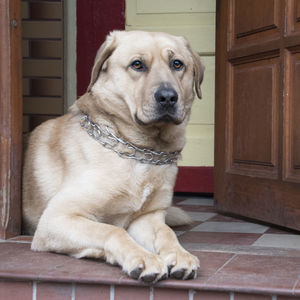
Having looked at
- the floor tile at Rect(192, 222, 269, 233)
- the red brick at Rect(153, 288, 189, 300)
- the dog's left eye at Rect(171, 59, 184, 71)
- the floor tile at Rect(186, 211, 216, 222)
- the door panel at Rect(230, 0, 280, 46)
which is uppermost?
the door panel at Rect(230, 0, 280, 46)

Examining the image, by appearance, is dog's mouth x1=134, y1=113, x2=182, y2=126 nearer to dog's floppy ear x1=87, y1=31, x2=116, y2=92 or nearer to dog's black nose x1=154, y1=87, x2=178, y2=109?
dog's black nose x1=154, y1=87, x2=178, y2=109

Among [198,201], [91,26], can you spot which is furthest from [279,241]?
[91,26]

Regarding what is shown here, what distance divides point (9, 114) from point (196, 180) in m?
2.09

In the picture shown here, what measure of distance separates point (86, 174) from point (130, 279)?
0.63 m

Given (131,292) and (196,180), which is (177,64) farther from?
(196,180)

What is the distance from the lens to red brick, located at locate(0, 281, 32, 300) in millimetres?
1987

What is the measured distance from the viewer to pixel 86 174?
237 centimetres

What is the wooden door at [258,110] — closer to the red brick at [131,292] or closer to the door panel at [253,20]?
the door panel at [253,20]

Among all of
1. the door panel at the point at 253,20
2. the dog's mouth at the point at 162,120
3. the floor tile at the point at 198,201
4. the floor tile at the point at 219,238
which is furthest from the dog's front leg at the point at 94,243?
the floor tile at the point at 198,201

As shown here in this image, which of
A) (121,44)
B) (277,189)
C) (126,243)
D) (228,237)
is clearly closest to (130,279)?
(126,243)

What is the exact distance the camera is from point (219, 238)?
2697mm

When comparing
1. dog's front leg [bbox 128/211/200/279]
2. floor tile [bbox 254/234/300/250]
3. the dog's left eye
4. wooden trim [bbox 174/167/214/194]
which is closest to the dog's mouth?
the dog's left eye

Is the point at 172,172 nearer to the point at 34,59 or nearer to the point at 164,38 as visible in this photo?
the point at 164,38

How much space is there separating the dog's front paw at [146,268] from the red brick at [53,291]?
0.78 feet
